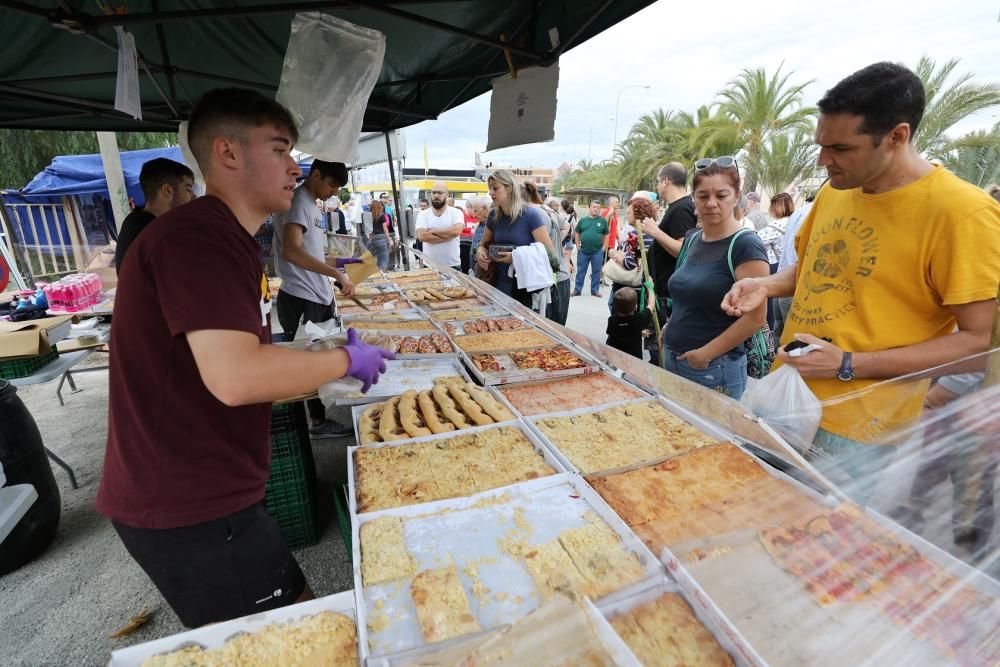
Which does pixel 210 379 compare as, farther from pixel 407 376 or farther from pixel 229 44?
pixel 229 44

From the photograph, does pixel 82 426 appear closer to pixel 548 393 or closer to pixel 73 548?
pixel 73 548

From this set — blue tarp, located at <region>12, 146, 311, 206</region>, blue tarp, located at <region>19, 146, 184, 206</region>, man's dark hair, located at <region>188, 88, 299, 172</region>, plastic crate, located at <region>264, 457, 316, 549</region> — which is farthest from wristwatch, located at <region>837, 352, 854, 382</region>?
blue tarp, located at <region>19, 146, 184, 206</region>

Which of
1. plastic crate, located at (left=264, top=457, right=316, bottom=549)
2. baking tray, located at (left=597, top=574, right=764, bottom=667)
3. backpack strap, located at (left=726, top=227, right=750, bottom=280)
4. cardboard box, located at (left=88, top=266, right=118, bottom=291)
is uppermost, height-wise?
backpack strap, located at (left=726, top=227, right=750, bottom=280)

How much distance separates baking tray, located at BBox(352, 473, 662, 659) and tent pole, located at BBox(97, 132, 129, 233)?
9.56 meters

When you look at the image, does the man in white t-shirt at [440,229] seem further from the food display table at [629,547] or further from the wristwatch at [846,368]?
the wristwatch at [846,368]

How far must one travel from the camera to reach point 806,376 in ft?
5.61

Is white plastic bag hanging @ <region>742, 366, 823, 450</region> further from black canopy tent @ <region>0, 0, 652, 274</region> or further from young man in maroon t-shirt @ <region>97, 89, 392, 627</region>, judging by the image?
black canopy tent @ <region>0, 0, 652, 274</region>

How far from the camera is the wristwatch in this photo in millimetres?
1599

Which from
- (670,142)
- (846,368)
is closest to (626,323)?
(846,368)

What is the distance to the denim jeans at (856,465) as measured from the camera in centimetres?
117

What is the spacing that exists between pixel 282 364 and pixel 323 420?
3555 millimetres

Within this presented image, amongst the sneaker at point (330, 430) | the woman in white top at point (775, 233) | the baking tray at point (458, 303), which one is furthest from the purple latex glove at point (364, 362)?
the woman in white top at point (775, 233)

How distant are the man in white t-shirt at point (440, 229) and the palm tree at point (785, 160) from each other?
1592 cm

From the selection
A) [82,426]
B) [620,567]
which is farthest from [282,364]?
[82,426]
